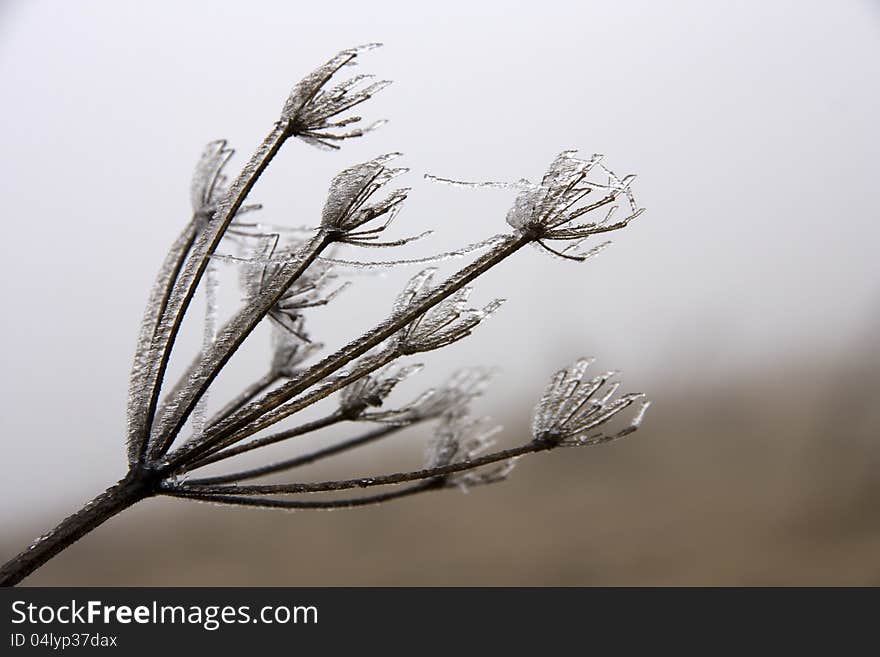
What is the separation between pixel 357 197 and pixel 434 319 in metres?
0.08

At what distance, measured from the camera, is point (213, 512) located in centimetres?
246

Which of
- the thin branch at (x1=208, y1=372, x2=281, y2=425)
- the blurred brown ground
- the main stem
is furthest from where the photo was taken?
the blurred brown ground

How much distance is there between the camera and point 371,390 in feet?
1.56

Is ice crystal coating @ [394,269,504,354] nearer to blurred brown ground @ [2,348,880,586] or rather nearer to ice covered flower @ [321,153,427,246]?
ice covered flower @ [321,153,427,246]

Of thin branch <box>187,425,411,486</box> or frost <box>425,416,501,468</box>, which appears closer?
thin branch <box>187,425,411,486</box>

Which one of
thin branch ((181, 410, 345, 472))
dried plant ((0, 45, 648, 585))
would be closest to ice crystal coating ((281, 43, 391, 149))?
dried plant ((0, 45, 648, 585))

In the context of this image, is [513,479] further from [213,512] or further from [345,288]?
[345,288]

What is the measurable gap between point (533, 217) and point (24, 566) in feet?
0.99

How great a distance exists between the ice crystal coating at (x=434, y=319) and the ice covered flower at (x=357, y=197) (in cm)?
3

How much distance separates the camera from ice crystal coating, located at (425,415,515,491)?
534mm

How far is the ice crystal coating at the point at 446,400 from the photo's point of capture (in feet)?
1.72

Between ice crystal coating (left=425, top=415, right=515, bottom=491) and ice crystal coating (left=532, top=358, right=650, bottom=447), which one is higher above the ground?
ice crystal coating (left=425, top=415, right=515, bottom=491)

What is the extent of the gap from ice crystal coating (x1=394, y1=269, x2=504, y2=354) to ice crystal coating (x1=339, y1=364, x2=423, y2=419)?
0.09m
